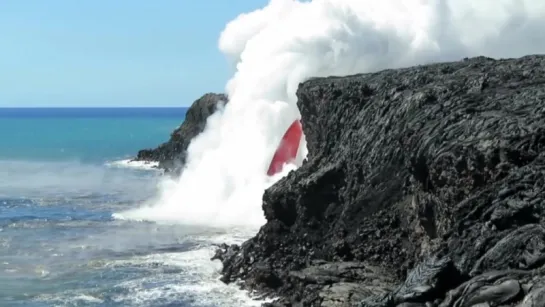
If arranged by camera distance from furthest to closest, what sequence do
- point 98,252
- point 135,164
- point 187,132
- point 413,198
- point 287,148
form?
point 135,164
point 187,132
point 287,148
point 98,252
point 413,198

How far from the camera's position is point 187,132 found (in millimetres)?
Result: 81938

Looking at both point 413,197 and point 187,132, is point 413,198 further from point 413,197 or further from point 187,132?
point 187,132

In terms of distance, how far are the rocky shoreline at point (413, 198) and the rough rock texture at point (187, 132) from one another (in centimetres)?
3964

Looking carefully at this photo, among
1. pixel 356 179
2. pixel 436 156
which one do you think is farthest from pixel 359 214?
pixel 436 156

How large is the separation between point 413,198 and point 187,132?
56880 millimetres

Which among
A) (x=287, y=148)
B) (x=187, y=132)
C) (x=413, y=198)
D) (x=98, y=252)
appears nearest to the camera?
(x=413, y=198)

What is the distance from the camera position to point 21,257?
37094 millimetres

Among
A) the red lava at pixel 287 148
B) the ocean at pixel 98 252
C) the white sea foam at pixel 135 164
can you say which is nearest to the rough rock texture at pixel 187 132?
the white sea foam at pixel 135 164

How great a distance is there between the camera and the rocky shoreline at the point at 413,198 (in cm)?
1841

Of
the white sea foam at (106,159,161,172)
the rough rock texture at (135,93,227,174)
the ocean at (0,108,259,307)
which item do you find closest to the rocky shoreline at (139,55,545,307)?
the ocean at (0,108,259,307)

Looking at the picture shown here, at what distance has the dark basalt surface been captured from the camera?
60.4 ft

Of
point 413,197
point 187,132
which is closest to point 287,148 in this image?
point 413,197

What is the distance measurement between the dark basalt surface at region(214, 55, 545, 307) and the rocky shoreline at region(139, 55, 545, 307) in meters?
0.05

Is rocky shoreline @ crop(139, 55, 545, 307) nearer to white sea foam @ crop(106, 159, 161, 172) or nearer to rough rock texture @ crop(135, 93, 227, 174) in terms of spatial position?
rough rock texture @ crop(135, 93, 227, 174)
